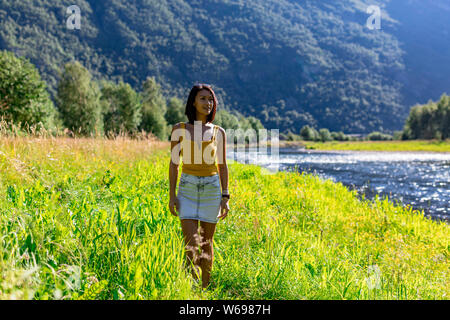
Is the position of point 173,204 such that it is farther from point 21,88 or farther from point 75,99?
point 75,99

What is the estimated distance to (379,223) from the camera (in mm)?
7590

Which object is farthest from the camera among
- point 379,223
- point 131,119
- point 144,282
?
point 131,119

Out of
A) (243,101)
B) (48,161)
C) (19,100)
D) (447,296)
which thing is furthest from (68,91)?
(243,101)

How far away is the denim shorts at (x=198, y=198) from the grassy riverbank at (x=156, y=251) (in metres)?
0.32

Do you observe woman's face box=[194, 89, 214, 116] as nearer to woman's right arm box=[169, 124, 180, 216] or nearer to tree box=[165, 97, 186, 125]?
woman's right arm box=[169, 124, 180, 216]

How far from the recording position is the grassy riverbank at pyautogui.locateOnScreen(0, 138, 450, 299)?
2.45 meters

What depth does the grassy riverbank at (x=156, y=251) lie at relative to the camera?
2445mm

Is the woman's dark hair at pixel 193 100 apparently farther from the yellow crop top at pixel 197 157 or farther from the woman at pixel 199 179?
the yellow crop top at pixel 197 157

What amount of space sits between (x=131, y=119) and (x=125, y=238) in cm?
4550

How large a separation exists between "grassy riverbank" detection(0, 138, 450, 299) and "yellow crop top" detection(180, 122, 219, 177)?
0.71 metres

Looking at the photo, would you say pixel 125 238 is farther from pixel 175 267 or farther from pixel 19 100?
pixel 19 100

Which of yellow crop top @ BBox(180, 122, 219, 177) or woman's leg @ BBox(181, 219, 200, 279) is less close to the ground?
yellow crop top @ BBox(180, 122, 219, 177)

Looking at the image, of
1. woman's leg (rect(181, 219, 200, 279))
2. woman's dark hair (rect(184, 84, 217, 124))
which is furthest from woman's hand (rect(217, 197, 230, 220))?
woman's dark hair (rect(184, 84, 217, 124))

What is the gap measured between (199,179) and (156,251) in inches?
31.9
